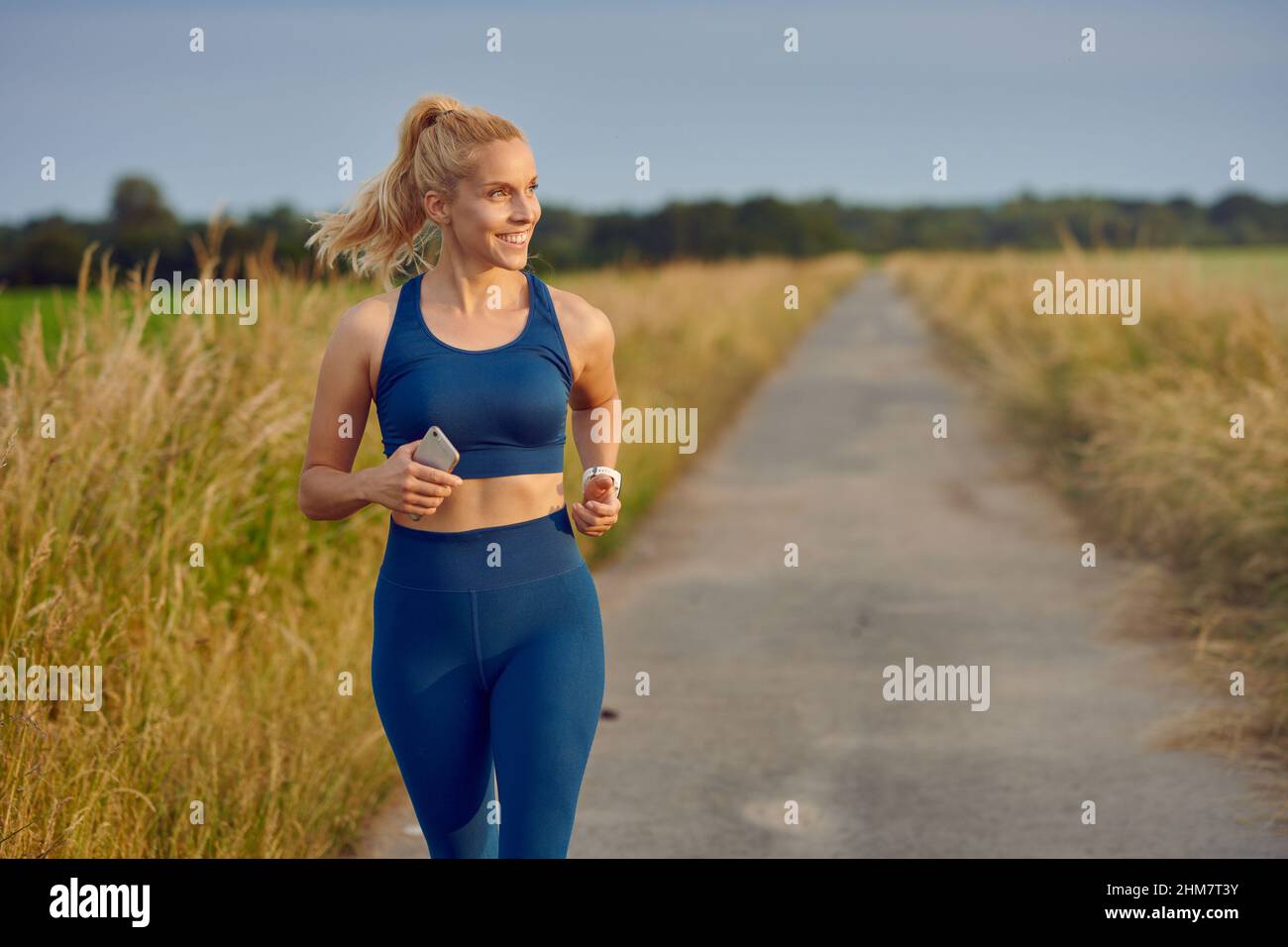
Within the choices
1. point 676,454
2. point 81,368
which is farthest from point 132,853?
point 676,454

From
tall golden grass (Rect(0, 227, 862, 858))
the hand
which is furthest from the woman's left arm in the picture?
tall golden grass (Rect(0, 227, 862, 858))

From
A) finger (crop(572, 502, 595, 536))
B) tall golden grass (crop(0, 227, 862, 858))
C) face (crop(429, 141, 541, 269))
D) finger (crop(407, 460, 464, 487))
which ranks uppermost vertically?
face (crop(429, 141, 541, 269))

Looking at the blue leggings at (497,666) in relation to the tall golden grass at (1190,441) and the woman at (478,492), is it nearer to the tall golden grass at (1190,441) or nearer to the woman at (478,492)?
the woman at (478,492)

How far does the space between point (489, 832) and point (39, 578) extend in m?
2.05

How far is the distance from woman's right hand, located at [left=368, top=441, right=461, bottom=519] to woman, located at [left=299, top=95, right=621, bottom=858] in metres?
0.09

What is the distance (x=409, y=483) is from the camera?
2.39m

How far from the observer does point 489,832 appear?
287cm

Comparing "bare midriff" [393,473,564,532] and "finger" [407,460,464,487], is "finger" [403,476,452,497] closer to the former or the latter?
"finger" [407,460,464,487]

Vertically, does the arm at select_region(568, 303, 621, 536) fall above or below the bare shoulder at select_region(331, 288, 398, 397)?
below

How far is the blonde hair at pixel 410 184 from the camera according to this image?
2570 mm

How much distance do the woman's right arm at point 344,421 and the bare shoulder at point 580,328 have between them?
0.36 m

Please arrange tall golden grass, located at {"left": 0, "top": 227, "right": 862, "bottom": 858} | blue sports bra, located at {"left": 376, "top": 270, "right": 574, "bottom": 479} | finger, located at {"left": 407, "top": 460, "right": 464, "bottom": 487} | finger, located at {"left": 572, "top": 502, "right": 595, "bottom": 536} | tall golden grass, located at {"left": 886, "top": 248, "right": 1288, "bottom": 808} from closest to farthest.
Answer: finger, located at {"left": 407, "top": 460, "right": 464, "bottom": 487}, blue sports bra, located at {"left": 376, "top": 270, "right": 574, "bottom": 479}, finger, located at {"left": 572, "top": 502, "right": 595, "bottom": 536}, tall golden grass, located at {"left": 0, "top": 227, "right": 862, "bottom": 858}, tall golden grass, located at {"left": 886, "top": 248, "right": 1288, "bottom": 808}

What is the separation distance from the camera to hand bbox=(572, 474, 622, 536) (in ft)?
8.64
